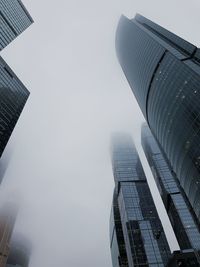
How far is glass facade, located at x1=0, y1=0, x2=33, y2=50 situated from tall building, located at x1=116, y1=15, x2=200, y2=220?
74.1 metres

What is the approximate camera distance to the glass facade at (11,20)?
A: 12746cm

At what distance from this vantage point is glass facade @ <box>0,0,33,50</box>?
418 ft

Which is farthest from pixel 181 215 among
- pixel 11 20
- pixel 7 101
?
pixel 11 20

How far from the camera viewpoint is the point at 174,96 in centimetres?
10688

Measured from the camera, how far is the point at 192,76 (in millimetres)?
97562

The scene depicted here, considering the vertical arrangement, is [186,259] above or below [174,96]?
below

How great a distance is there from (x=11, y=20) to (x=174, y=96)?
3903 inches

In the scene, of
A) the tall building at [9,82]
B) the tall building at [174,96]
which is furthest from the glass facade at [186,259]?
the tall building at [9,82]

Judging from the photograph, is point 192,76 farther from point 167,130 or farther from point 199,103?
point 167,130

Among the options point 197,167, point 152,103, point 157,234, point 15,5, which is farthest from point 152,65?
point 157,234

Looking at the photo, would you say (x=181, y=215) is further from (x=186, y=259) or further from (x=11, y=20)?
(x=11, y=20)

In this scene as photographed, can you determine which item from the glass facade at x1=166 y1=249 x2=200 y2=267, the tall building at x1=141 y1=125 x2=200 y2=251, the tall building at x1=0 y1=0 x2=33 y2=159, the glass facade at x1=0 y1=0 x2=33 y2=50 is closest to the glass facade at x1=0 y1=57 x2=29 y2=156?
the tall building at x1=0 y1=0 x2=33 y2=159

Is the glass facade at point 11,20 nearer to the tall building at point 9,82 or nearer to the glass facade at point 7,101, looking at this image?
the tall building at point 9,82

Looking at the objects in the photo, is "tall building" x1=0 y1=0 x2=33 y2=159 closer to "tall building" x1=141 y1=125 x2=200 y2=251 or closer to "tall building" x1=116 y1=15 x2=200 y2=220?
"tall building" x1=116 y1=15 x2=200 y2=220
